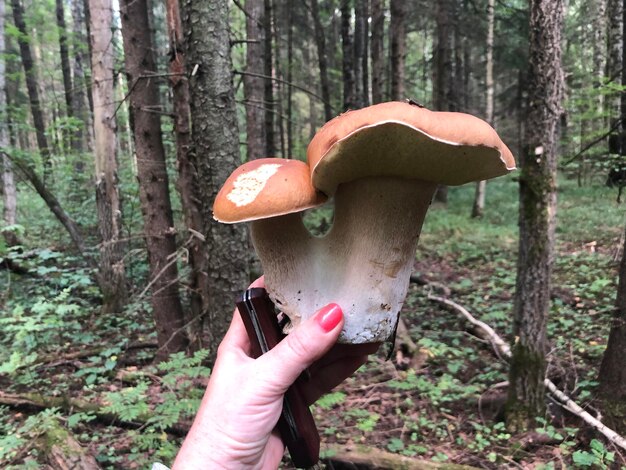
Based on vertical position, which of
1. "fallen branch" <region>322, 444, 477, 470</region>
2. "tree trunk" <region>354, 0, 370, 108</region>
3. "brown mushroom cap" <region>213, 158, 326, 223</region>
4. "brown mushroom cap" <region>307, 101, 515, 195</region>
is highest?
"tree trunk" <region>354, 0, 370, 108</region>

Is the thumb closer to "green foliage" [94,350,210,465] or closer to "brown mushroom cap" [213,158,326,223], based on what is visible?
"brown mushroom cap" [213,158,326,223]

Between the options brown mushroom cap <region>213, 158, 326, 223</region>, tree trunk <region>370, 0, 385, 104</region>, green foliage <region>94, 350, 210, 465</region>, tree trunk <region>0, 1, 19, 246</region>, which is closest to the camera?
brown mushroom cap <region>213, 158, 326, 223</region>

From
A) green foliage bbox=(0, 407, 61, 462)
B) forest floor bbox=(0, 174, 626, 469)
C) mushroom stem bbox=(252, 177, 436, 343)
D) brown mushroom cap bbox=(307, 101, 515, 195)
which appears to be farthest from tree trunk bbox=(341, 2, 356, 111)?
brown mushroom cap bbox=(307, 101, 515, 195)

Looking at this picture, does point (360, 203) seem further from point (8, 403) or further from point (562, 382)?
point (8, 403)

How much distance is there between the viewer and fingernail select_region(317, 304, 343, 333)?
51.1 inches

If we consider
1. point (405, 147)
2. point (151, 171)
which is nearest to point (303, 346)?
point (405, 147)

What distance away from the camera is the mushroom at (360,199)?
39.6 inches

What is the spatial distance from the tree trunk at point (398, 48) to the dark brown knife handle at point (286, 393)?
7.49 meters

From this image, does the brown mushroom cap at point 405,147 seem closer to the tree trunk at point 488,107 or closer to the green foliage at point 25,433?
the green foliage at point 25,433

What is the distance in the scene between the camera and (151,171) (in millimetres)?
4602

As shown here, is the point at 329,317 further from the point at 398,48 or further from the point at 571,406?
the point at 398,48

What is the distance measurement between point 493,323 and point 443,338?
670 mm

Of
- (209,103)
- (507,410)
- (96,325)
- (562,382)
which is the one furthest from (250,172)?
(96,325)

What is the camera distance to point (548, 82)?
283 cm
